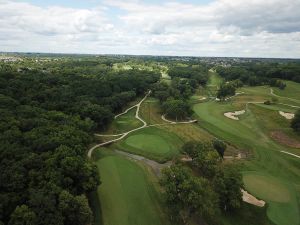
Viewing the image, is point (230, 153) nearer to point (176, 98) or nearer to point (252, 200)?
point (252, 200)

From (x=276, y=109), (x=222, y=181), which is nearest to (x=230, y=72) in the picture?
(x=276, y=109)

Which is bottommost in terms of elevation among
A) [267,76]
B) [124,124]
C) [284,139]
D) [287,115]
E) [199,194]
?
[124,124]

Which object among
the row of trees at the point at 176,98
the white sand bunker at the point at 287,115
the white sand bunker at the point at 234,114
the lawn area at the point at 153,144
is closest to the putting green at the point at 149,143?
the lawn area at the point at 153,144

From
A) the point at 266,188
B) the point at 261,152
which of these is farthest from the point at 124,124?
the point at 266,188

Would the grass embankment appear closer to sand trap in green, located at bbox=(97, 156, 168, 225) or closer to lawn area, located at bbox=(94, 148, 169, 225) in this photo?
lawn area, located at bbox=(94, 148, 169, 225)

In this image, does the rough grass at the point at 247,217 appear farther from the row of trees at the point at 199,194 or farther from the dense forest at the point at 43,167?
the dense forest at the point at 43,167

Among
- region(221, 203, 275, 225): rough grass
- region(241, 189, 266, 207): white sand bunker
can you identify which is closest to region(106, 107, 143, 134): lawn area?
region(241, 189, 266, 207): white sand bunker
